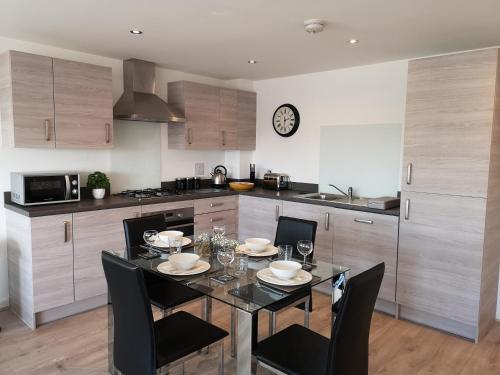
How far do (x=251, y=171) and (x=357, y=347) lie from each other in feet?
11.1

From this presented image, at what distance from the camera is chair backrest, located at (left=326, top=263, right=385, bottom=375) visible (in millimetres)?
1543

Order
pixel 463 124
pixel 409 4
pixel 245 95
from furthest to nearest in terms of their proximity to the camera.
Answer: pixel 245 95
pixel 463 124
pixel 409 4

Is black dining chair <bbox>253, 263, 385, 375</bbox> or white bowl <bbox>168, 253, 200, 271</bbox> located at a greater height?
white bowl <bbox>168, 253, 200, 271</bbox>

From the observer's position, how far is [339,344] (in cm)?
158

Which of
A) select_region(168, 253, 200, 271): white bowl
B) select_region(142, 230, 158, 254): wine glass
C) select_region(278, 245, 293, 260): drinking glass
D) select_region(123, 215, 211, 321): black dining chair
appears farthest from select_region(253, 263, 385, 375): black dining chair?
select_region(142, 230, 158, 254): wine glass

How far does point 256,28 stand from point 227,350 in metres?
2.28

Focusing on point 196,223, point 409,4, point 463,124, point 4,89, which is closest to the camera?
point 409,4

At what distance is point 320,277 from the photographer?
205 centimetres

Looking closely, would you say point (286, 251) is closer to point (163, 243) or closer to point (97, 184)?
point (163, 243)

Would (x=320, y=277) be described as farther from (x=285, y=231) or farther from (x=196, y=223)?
(x=196, y=223)

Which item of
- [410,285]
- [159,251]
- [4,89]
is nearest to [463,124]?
[410,285]

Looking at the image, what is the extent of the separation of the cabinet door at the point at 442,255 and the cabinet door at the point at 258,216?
52.4 inches

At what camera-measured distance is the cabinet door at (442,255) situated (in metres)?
2.83

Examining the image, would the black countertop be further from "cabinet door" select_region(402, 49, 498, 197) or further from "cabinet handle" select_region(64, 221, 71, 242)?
"cabinet door" select_region(402, 49, 498, 197)
